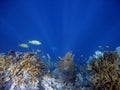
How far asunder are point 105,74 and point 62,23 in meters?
34.5

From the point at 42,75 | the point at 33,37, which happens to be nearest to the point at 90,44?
the point at 33,37

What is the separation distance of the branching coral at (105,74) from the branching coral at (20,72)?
1.87 m

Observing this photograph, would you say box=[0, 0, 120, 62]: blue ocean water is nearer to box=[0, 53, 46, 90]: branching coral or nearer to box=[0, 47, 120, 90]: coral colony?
box=[0, 47, 120, 90]: coral colony

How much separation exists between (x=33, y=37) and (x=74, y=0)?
65.6ft

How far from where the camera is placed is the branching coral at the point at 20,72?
5523 mm

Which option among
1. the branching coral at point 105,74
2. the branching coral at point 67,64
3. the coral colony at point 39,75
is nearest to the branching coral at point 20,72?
the coral colony at point 39,75

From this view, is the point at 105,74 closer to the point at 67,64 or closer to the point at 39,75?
the point at 39,75

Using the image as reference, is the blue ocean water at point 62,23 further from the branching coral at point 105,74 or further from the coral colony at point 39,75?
the branching coral at point 105,74

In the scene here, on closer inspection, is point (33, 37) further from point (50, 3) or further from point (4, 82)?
point (4, 82)

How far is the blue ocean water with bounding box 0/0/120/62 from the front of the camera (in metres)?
30.4

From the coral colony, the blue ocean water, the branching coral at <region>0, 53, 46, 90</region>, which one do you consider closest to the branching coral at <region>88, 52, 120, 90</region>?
the coral colony

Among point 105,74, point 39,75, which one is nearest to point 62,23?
Answer: point 39,75

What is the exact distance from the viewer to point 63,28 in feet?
139

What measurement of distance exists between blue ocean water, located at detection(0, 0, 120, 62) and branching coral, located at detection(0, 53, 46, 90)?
19480 mm
